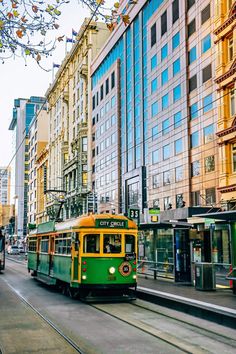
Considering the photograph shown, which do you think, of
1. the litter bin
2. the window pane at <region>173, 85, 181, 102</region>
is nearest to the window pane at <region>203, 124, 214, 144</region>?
the window pane at <region>173, 85, 181, 102</region>

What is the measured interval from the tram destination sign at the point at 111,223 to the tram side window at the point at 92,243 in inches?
18.3

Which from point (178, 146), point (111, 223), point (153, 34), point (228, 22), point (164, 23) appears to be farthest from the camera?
point (153, 34)

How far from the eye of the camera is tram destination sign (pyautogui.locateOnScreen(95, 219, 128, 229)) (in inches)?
698

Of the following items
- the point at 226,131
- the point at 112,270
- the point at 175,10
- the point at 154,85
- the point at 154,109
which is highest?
the point at 175,10

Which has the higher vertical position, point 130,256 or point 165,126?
point 165,126

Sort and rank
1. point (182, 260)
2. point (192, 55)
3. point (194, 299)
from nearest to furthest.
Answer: point (194, 299) → point (182, 260) → point (192, 55)

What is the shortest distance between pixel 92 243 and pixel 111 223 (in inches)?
40.7

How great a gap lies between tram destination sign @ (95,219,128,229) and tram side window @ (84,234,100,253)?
0.47 meters

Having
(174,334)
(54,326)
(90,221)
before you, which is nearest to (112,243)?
(90,221)

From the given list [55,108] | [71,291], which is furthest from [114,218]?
[55,108]

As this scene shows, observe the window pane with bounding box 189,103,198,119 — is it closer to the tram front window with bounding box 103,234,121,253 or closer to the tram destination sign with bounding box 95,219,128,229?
the tram destination sign with bounding box 95,219,128,229

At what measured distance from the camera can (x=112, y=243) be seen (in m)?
17.8

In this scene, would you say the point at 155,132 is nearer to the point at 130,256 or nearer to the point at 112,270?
the point at 130,256

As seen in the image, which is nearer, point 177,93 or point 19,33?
point 19,33
